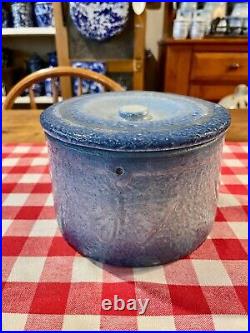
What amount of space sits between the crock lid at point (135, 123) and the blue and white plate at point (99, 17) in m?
1.37

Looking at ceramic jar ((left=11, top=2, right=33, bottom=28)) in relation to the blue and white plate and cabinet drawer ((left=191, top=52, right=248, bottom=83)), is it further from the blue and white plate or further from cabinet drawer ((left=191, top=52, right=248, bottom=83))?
cabinet drawer ((left=191, top=52, right=248, bottom=83))

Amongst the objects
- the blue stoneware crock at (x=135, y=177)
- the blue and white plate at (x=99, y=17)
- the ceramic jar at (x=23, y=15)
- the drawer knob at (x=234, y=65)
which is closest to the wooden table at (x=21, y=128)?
the blue stoneware crock at (x=135, y=177)

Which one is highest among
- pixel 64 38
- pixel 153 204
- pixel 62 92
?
pixel 64 38

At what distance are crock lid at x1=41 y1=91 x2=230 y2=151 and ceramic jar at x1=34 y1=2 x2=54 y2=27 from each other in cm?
150

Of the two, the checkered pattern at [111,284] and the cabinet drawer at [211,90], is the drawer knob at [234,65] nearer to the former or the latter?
the cabinet drawer at [211,90]

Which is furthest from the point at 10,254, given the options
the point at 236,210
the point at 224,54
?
the point at 224,54

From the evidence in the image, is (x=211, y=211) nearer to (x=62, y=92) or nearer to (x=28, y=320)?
(x=28, y=320)

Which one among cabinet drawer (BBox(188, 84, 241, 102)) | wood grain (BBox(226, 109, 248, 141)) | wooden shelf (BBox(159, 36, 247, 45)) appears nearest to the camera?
wood grain (BBox(226, 109, 248, 141))

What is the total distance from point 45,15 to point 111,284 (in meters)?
1.81

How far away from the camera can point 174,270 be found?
47 centimetres

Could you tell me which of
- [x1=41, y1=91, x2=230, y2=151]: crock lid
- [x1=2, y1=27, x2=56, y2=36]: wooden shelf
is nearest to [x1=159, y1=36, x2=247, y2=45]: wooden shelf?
[x1=2, y1=27, x2=56, y2=36]: wooden shelf

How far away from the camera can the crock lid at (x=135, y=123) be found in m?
0.37

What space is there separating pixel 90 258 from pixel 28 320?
13 centimetres

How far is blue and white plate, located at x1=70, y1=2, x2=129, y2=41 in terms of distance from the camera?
5.54 feet
